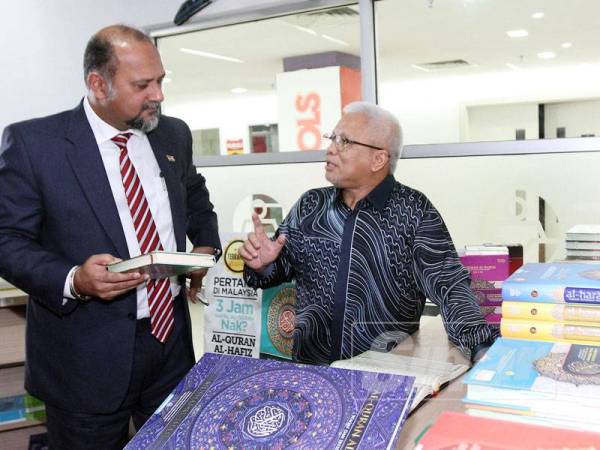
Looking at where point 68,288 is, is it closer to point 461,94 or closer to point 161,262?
point 161,262

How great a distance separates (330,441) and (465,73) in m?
3.73

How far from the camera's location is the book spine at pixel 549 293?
1265 millimetres

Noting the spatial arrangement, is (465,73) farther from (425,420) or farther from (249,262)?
(425,420)

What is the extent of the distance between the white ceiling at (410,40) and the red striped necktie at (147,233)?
201cm

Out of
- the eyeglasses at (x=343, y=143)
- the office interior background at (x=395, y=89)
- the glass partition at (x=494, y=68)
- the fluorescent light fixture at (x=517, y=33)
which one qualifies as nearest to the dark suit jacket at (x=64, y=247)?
the eyeglasses at (x=343, y=143)

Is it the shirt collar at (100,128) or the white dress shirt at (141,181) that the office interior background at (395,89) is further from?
Result: the shirt collar at (100,128)

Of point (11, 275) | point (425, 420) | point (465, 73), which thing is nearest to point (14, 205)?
point (11, 275)

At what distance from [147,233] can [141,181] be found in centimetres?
17

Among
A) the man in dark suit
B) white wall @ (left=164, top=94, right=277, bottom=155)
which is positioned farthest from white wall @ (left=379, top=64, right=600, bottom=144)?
the man in dark suit

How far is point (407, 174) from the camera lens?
11.4 ft

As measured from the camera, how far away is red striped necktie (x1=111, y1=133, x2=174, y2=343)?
187 cm

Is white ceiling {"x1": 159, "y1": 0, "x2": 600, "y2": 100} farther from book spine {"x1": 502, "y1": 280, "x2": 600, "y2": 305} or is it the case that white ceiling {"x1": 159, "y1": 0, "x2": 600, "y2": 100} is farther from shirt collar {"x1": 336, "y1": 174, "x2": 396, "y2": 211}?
book spine {"x1": 502, "y1": 280, "x2": 600, "y2": 305}

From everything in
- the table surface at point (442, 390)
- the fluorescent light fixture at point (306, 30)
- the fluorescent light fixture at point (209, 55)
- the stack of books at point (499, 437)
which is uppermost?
the fluorescent light fixture at point (306, 30)

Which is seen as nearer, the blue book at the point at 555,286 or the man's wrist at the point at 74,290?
the blue book at the point at 555,286
